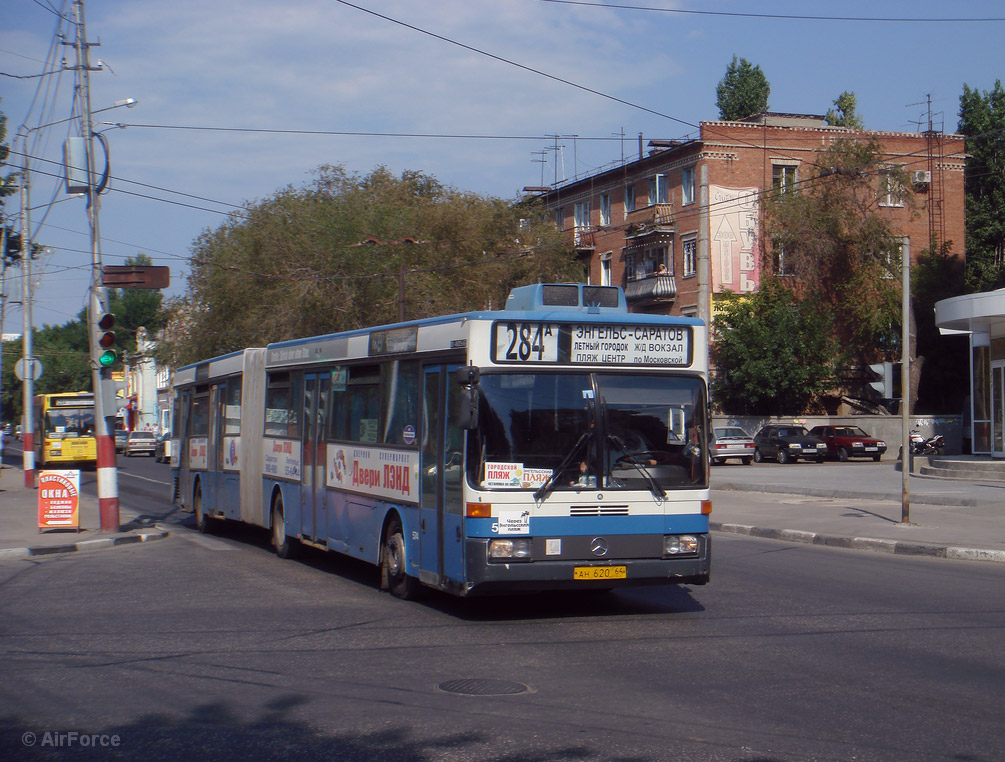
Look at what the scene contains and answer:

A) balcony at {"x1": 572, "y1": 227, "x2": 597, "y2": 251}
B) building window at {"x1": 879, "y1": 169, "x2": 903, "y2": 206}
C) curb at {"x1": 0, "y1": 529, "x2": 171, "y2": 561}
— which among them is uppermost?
building window at {"x1": 879, "y1": 169, "x2": 903, "y2": 206}

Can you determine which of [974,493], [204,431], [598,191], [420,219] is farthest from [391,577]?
[598,191]

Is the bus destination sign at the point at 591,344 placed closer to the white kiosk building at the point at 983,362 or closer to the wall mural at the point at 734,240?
the white kiosk building at the point at 983,362

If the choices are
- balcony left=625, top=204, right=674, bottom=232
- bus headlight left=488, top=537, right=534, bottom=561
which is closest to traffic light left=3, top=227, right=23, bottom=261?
balcony left=625, top=204, right=674, bottom=232

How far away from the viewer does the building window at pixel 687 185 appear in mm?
50812

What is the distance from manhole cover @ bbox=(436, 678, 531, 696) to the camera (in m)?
6.94

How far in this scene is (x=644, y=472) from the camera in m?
9.60

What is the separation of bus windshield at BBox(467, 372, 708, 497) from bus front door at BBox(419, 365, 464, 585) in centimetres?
45

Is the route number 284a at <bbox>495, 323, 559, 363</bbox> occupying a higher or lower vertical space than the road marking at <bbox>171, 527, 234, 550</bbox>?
higher

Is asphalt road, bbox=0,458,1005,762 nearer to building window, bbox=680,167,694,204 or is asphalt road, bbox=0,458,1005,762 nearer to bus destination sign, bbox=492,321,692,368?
bus destination sign, bbox=492,321,692,368

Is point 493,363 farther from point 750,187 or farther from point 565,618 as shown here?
point 750,187

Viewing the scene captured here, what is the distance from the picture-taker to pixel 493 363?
9430 mm

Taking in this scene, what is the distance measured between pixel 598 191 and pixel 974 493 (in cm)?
3664

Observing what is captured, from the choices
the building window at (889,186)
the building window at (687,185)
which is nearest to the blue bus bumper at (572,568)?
the building window at (687,185)

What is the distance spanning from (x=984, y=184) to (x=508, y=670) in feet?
192
